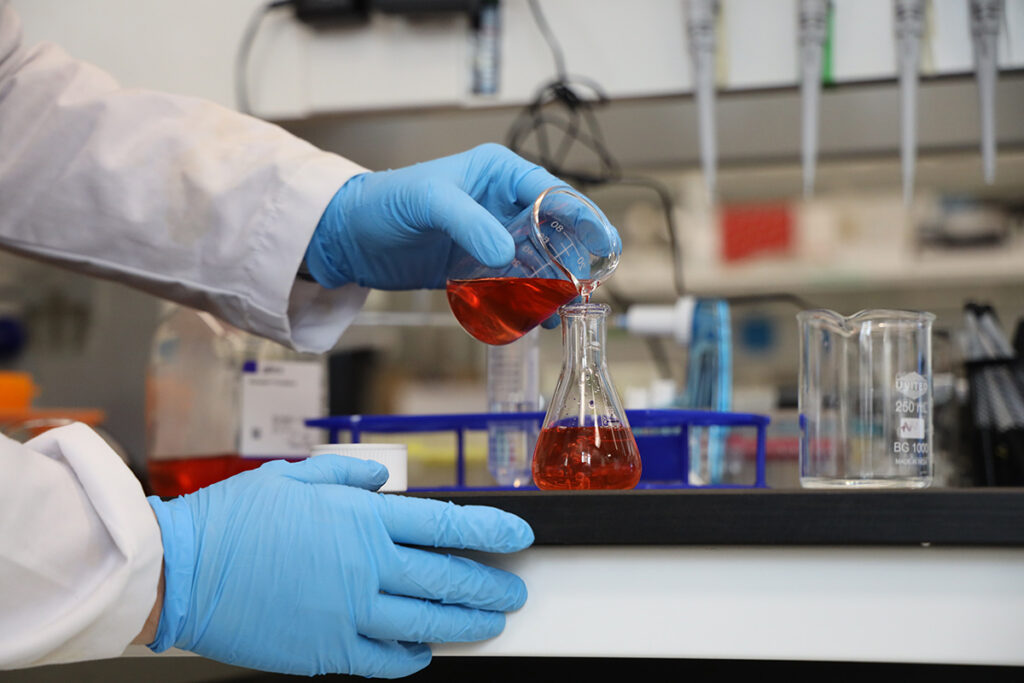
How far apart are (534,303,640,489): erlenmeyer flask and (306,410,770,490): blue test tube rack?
0.10m

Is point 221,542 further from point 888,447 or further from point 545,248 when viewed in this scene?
point 888,447

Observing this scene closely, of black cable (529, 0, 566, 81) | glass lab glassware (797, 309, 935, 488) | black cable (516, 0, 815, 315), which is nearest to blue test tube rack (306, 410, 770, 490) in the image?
glass lab glassware (797, 309, 935, 488)

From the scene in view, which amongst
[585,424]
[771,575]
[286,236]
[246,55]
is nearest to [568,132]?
[246,55]

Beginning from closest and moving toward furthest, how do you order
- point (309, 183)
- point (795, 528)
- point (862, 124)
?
point (795, 528)
point (309, 183)
point (862, 124)

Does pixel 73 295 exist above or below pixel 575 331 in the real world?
above

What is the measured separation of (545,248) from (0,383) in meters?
1.25

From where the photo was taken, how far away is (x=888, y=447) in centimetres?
96

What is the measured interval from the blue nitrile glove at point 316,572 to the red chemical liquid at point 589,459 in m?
0.15

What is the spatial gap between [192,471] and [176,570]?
28.9 inches

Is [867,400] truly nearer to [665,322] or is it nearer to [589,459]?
[589,459]

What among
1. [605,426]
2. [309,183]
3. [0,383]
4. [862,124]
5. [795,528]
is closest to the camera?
[795,528]

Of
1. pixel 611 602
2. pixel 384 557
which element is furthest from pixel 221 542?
pixel 611 602

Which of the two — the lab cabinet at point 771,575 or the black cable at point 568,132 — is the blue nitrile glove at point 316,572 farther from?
the black cable at point 568,132

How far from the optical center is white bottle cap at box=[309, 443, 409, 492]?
0.87m
